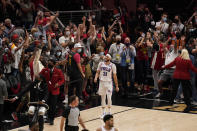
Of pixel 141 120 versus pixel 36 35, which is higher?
pixel 36 35

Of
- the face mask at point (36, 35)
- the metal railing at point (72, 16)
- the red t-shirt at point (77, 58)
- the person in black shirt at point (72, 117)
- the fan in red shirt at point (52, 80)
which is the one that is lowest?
the person in black shirt at point (72, 117)

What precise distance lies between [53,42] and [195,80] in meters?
5.87

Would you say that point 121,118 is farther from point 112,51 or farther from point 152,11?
point 152,11

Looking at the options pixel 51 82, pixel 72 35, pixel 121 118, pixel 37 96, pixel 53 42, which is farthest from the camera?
pixel 72 35

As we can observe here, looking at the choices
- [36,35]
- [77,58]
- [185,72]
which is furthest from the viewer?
[36,35]

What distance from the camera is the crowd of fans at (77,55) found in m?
15.2

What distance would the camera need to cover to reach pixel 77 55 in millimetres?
15633

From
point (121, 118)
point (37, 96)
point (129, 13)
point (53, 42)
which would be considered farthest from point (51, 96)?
point (129, 13)

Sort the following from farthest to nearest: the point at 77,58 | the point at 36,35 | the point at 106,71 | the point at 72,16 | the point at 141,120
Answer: the point at 72,16
the point at 36,35
the point at 77,58
the point at 106,71
the point at 141,120

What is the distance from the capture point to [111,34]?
19750mm

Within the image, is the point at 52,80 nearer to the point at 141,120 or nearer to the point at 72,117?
the point at 72,117

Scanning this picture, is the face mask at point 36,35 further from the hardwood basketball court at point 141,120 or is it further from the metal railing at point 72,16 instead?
the metal railing at point 72,16

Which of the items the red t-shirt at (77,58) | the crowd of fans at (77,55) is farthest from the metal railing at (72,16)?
the red t-shirt at (77,58)

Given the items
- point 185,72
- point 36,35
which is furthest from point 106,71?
point 36,35
